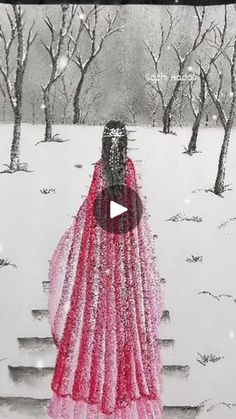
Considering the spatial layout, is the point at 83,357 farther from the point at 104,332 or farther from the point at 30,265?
the point at 30,265

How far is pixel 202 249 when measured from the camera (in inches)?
80.0

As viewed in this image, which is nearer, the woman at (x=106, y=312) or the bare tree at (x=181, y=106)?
the woman at (x=106, y=312)

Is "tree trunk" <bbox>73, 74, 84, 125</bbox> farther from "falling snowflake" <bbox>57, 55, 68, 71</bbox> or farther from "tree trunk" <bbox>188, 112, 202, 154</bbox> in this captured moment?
"tree trunk" <bbox>188, 112, 202, 154</bbox>

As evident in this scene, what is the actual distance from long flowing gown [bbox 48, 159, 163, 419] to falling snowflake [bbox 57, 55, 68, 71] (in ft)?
1.17

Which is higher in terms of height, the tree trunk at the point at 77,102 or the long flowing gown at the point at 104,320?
the tree trunk at the point at 77,102

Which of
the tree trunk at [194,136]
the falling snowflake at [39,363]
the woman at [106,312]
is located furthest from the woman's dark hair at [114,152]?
the falling snowflake at [39,363]

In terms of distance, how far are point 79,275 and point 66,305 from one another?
0.11 meters

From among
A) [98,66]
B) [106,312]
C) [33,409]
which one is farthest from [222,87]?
[33,409]

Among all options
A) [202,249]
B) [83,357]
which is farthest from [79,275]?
[202,249]

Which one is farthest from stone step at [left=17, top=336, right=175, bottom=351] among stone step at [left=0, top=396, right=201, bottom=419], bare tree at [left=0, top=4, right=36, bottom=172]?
bare tree at [left=0, top=4, right=36, bottom=172]

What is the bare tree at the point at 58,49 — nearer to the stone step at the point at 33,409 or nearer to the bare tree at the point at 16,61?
the bare tree at the point at 16,61

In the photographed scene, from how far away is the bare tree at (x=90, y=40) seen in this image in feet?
6.51

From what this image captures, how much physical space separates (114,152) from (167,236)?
336 mm

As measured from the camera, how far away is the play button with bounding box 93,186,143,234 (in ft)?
6.44
